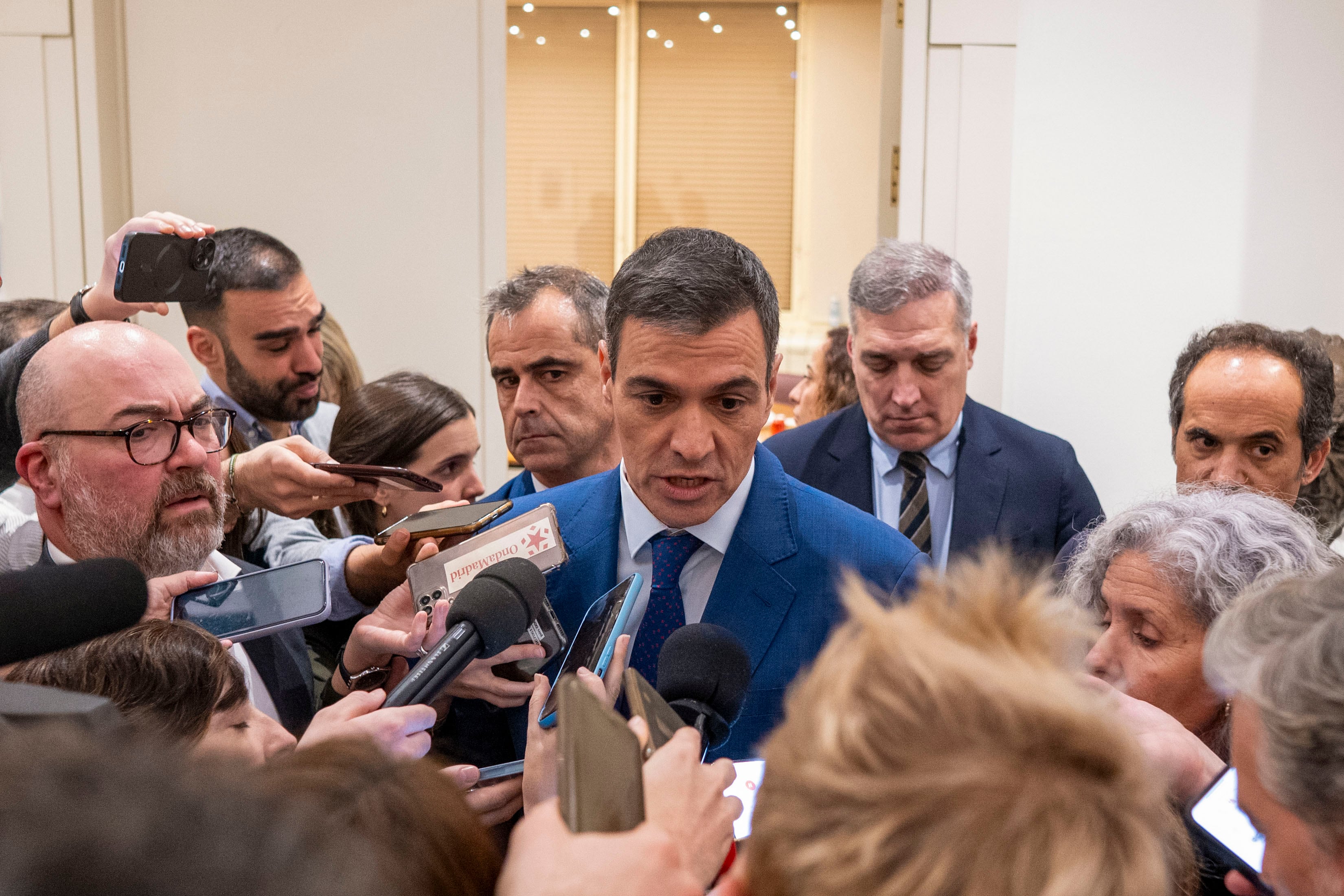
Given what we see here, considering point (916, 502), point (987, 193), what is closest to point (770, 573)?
point (916, 502)

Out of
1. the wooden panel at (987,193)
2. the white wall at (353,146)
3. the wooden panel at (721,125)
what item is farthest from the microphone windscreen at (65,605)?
the wooden panel at (721,125)

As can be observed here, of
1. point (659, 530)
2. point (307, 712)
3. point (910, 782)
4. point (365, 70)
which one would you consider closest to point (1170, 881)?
point (910, 782)

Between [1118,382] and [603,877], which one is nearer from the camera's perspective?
[603,877]

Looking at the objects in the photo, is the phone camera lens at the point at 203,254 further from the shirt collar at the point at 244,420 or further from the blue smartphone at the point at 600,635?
the blue smartphone at the point at 600,635

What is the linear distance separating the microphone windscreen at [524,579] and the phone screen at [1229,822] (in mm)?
783

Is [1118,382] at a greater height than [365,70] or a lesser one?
lesser

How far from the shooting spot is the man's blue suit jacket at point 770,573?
153 cm

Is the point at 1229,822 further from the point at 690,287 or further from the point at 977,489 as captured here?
the point at 977,489

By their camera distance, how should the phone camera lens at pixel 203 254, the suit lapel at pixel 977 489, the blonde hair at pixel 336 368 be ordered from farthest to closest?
the blonde hair at pixel 336 368 → the suit lapel at pixel 977 489 → the phone camera lens at pixel 203 254

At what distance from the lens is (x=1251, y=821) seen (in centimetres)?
99

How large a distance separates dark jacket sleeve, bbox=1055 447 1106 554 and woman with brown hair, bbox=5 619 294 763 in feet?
6.99

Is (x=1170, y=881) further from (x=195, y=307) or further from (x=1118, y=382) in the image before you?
(x=1118, y=382)

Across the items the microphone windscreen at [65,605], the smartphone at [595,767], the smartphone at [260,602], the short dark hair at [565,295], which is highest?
the short dark hair at [565,295]

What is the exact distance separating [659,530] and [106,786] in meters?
1.13
